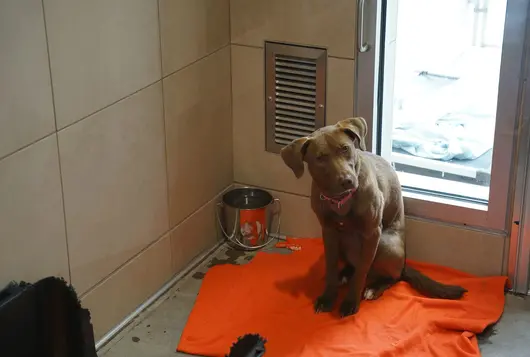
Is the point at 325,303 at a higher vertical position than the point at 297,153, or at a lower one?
lower

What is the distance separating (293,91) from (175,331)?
921 mm

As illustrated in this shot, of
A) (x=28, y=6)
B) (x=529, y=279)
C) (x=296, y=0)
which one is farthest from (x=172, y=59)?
(x=529, y=279)

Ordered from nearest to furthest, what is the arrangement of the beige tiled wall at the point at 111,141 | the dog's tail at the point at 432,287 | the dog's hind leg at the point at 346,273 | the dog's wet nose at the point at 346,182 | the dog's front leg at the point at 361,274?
1. the beige tiled wall at the point at 111,141
2. the dog's wet nose at the point at 346,182
3. the dog's front leg at the point at 361,274
4. the dog's tail at the point at 432,287
5. the dog's hind leg at the point at 346,273

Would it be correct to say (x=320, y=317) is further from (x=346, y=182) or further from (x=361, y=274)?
(x=346, y=182)

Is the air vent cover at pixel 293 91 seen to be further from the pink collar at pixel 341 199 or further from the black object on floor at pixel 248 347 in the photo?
the black object on floor at pixel 248 347

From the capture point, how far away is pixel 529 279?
2.75 m

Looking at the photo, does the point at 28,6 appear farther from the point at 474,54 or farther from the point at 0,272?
the point at 474,54

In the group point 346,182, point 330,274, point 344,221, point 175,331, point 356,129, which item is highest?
point 356,129

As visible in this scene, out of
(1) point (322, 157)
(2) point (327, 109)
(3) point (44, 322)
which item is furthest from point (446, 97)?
(3) point (44, 322)

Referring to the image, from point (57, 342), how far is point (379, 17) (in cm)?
141

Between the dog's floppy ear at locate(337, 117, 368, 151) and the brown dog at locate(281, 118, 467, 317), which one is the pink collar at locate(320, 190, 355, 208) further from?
the dog's floppy ear at locate(337, 117, 368, 151)

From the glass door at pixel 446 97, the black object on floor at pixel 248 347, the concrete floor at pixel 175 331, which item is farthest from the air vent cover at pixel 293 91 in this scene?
the black object on floor at pixel 248 347

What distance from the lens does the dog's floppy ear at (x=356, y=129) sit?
240 centimetres

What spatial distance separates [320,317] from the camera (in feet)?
8.60
